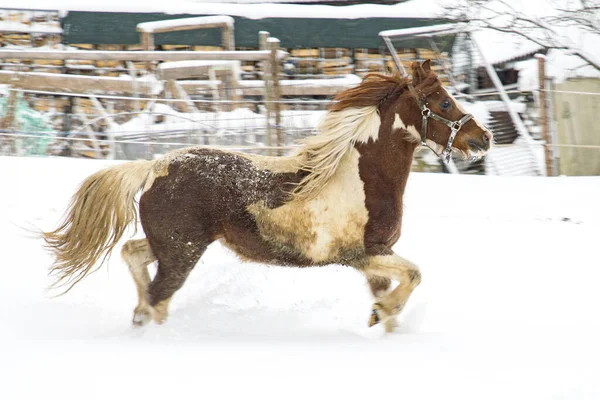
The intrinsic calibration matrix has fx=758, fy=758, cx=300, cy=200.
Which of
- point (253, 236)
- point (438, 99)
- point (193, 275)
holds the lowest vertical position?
point (193, 275)

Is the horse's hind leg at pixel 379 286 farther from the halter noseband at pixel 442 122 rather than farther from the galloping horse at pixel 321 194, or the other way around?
the halter noseband at pixel 442 122

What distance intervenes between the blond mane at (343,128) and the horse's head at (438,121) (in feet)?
0.40

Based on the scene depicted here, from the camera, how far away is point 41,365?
366 centimetres

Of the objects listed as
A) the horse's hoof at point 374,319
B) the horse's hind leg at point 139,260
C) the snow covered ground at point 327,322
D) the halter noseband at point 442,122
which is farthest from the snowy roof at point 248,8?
the horse's hoof at point 374,319

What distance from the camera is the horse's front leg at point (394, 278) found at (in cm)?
440

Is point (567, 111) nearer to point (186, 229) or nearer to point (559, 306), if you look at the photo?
point (559, 306)

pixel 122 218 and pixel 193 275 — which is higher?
pixel 122 218

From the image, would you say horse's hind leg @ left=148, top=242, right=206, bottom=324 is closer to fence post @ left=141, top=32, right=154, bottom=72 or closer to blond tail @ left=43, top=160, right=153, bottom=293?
blond tail @ left=43, top=160, right=153, bottom=293

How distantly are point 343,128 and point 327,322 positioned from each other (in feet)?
4.18

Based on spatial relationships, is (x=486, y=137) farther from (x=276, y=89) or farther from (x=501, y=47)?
(x=501, y=47)

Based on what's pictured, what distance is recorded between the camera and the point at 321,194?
4512mm

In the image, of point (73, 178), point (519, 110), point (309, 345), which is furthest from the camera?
point (519, 110)

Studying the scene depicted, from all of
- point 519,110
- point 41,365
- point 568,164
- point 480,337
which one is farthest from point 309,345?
point 519,110

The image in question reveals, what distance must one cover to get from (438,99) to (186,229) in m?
1.69
